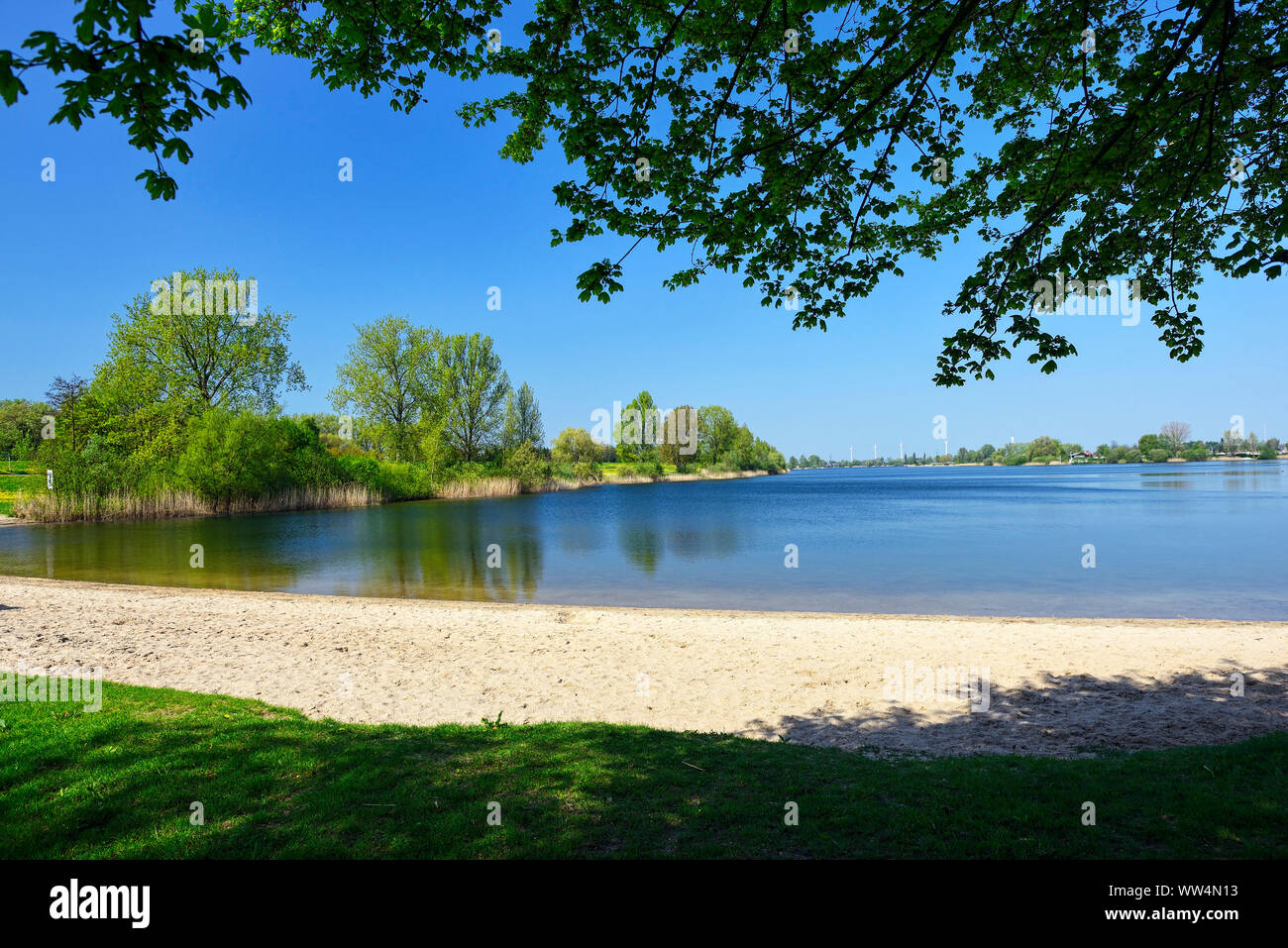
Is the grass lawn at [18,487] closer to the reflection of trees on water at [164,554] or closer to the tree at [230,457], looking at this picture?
the reflection of trees on water at [164,554]

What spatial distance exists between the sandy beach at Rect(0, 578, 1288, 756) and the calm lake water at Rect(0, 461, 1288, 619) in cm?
459

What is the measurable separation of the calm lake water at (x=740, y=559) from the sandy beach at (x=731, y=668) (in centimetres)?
459

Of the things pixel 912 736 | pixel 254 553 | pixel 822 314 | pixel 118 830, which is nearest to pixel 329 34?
pixel 822 314

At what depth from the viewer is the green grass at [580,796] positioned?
149 inches

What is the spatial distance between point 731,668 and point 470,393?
65.0m

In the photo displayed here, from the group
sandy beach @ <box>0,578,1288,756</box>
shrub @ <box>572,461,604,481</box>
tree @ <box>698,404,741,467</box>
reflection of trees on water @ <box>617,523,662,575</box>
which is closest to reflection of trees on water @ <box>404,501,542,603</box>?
reflection of trees on water @ <box>617,523,662,575</box>

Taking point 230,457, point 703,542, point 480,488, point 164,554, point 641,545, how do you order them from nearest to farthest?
point 164,554
point 641,545
point 703,542
point 230,457
point 480,488

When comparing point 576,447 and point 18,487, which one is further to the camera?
point 576,447

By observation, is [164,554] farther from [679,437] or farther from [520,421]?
[679,437]

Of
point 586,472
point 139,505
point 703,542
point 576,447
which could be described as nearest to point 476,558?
point 703,542

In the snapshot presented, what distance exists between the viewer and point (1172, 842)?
3756mm

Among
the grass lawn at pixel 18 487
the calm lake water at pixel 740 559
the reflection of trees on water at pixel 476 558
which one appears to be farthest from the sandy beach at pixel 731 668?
the grass lawn at pixel 18 487

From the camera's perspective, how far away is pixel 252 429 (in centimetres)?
4447

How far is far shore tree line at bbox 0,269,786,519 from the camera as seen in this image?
3909 cm
